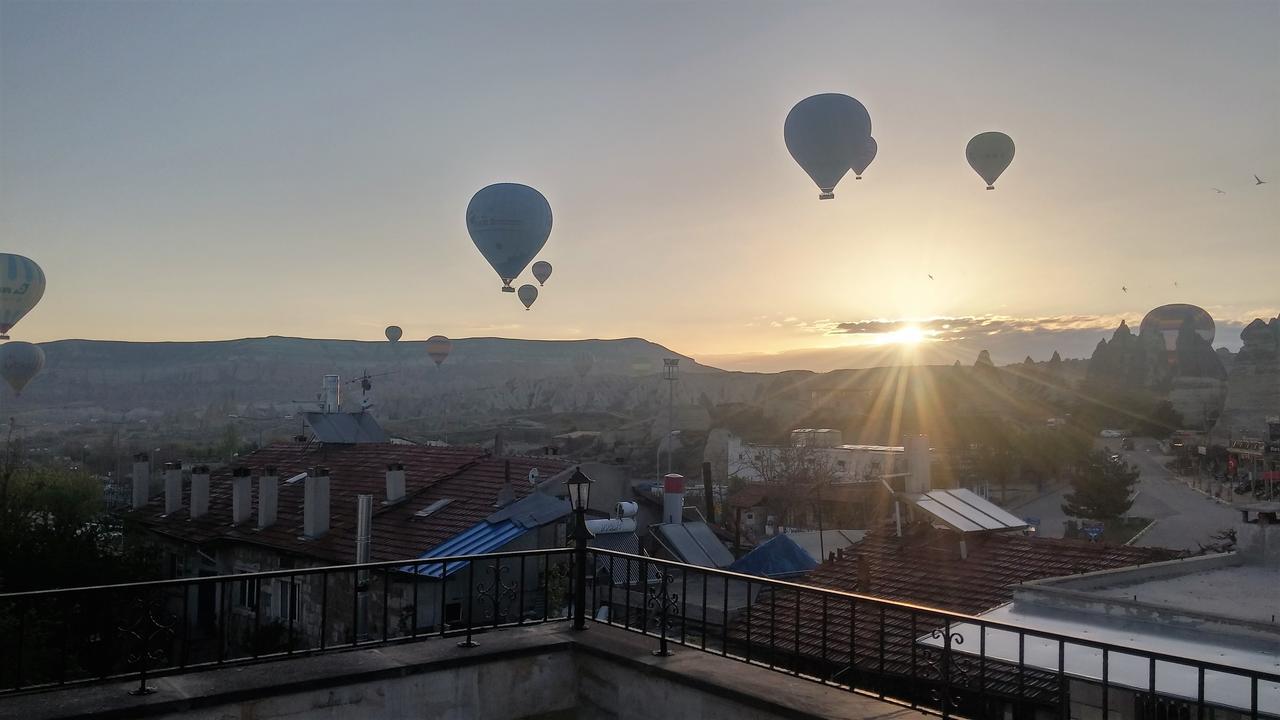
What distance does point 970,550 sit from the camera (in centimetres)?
1728

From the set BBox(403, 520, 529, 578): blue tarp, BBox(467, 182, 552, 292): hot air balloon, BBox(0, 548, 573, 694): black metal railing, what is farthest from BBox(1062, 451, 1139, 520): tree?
BBox(403, 520, 529, 578): blue tarp

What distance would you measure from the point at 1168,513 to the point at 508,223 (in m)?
39.3

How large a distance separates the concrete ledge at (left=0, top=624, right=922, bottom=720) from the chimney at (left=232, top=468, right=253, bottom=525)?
18.8 meters

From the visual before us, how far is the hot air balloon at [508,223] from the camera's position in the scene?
24859mm

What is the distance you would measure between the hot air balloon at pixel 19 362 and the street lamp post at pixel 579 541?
191ft

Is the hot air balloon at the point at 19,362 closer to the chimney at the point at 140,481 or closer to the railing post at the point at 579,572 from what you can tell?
the chimney at the point at 140,481

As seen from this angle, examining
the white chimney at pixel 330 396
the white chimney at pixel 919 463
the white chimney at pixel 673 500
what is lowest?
the white chimney at pixel 673 500

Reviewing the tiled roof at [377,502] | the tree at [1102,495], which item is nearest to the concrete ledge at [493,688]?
the tiled roof at [377,502]

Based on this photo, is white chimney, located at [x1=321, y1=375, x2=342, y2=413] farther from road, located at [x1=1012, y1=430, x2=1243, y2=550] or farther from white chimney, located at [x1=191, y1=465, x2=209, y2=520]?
road, located at [x1=1012, y1=430, x2=1243, y2=550]

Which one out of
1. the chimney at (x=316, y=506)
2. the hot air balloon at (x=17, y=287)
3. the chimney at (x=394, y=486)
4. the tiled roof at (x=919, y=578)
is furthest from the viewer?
Result: the hot air balloon at (x=17, y=287)

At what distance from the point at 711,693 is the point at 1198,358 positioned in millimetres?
152784

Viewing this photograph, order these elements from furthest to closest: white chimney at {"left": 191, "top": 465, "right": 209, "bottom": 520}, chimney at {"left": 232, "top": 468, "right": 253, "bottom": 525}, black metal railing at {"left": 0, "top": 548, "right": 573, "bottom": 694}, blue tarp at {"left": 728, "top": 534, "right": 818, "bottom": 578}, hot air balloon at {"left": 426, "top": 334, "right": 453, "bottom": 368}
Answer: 1. hot air balloon at {"left": 426, "top": 334, "right": 453, "bottom": 368}
2. white chimney at {"left": 191, "top": 465, "right": 209, "bottom": 520}
3. blue tarp at {"left": 728, "top": 534, "right": 818, "bottom": 578}
4. chimney at {"left": 232, "top": 468, "right": 253, "bottom": 525}
5. black metal railing at {"left": 0, "top": 548, "right": 573, "bottom": 694}

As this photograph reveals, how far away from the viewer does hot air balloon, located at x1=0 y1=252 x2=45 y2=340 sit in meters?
38.9

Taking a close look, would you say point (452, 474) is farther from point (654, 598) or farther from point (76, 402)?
point (76, 402)
